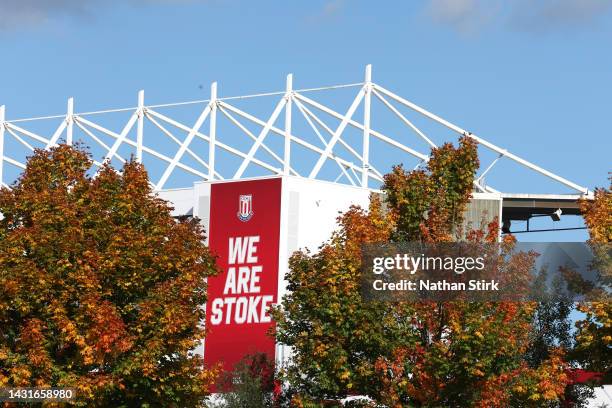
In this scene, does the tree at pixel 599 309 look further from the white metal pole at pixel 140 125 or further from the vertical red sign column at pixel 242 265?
the white metal pole at pixel 140 125

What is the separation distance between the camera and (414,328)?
56.1 meters

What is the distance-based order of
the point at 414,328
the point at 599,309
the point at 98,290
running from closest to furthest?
the point at 98,290 < the point at 414,328 < the point at 599,309

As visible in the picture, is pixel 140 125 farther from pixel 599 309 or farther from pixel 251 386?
pixel 599 309

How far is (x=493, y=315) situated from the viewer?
5553 cm

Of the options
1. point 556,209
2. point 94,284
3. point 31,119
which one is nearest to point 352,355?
point 94,284

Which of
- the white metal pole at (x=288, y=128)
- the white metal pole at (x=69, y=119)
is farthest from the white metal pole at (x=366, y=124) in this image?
the white metal pole at (x=69, y=119)

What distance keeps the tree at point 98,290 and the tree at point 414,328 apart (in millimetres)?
4310

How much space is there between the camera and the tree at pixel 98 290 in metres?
52.3

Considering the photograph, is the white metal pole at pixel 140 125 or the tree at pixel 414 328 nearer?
the tree at pixel 414 328

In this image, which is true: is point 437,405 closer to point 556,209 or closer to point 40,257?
point 40,257

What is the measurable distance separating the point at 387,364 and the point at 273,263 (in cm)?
3393

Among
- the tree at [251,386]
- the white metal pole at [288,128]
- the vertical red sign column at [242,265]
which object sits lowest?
the tree at [251,386]

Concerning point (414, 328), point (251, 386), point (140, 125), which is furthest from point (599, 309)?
point (140, 125)

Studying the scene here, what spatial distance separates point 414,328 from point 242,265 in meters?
34.2
